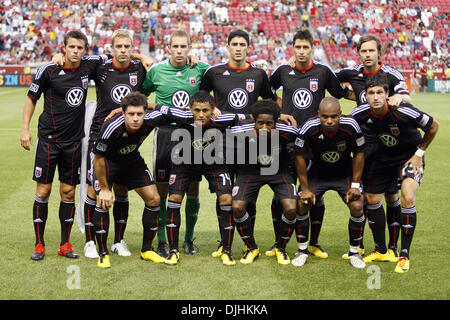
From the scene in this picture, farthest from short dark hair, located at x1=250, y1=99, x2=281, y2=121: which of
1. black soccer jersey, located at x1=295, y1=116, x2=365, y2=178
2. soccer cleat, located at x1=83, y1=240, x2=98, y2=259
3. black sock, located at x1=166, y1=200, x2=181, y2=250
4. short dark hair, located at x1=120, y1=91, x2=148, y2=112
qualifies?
soccer cleat, located at x1=83, y1=240, x2=98, y2=259

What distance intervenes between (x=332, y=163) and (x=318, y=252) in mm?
1008

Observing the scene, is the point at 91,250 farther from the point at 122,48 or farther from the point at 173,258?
the point at 122,48

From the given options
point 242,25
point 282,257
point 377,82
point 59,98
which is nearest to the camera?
point 377,82

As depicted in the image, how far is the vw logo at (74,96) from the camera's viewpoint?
6266mm

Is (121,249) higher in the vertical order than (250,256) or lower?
lower

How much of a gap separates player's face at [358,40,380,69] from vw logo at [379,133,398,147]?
0.89m

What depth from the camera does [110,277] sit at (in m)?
5.52

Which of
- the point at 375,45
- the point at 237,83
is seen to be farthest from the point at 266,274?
the point at 375,45

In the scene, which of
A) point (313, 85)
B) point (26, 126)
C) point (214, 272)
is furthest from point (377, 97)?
point (26, 126)

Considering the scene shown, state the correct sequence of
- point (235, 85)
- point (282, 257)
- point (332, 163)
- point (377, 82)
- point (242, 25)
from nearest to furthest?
point (377, 82)
point (282, 257)
point (332, 163)
point (235, 85)
point (242, 25)

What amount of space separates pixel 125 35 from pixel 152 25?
33523 mm

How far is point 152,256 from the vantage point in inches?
240

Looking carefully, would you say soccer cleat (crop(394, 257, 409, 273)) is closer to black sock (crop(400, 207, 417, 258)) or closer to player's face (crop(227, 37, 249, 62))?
black sock (crop(400, 207, 417, 258))

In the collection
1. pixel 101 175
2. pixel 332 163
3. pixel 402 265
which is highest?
pixel 332 163
